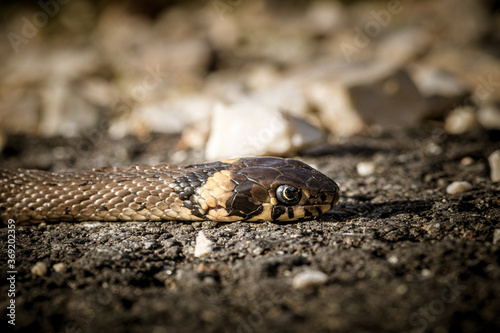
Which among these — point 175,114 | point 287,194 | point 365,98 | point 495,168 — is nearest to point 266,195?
point 287,194

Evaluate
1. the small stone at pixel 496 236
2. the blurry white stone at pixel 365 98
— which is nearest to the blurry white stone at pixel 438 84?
the blurry white stone at pixel 365 98

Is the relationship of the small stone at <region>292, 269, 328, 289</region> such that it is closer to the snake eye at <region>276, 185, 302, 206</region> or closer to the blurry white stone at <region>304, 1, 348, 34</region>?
the snake eye at <region>276, 185, 302, 206</region>

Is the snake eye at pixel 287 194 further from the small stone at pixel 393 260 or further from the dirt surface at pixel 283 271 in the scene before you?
the small stone at pixel 393 260

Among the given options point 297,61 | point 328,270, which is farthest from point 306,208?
point 297,61

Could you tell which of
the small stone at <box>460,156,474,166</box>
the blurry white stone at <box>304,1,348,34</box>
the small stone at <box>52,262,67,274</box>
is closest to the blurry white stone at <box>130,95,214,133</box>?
the small stone at <box>460,156,474,166</box>

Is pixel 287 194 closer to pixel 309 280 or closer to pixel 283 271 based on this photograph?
pixel 283 271

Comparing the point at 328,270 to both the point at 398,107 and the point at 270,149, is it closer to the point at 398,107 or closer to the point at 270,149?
the point at 270,149
